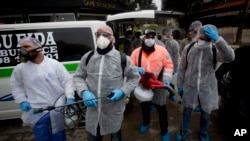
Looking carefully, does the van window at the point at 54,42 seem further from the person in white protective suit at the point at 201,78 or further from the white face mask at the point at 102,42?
the person in white protective suit at the point at 201,78

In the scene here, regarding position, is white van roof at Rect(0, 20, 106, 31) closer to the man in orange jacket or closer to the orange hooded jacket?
the man in orange jacket

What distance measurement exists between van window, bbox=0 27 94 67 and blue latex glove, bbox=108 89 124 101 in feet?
6.12

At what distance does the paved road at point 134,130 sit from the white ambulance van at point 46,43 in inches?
14.5

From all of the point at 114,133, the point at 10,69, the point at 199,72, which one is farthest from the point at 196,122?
the point at 10,69

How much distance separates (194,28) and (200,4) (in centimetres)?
2201

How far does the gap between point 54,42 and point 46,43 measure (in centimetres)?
14

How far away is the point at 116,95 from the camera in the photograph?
7.14 ft

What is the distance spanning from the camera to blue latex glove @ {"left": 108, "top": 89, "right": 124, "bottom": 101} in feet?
7.10

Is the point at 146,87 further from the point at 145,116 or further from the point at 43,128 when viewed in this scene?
the point at 43,128

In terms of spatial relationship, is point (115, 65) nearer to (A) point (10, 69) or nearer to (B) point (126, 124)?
(B) point (126, 124)

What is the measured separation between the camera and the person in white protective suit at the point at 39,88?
7.96 ft

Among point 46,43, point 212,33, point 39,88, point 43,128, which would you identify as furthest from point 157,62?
point 46,43

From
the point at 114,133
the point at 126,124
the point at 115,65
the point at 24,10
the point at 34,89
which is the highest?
the point at 24,10

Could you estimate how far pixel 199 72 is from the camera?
2.91 m
